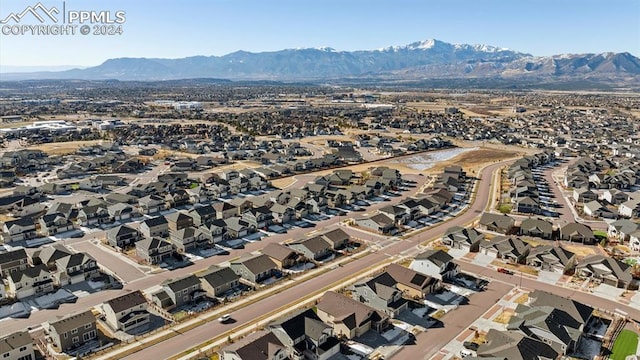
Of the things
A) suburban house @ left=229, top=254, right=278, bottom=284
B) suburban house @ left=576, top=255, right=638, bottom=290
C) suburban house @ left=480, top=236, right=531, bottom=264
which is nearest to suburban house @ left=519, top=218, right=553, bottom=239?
suburban house @ left=480, top=236, right=531, bottom=264

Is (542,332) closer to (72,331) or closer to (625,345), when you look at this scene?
(625,345)

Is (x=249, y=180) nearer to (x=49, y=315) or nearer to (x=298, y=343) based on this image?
(x=49, y=315)

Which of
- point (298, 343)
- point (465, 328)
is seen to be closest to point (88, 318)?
point (298, 343)

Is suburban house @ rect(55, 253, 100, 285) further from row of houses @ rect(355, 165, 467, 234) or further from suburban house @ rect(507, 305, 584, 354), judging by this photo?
suburban house @ rect(507, 305, 584, 354)

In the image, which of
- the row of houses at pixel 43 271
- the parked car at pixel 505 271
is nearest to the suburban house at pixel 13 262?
the row of houses at pixel 43 271

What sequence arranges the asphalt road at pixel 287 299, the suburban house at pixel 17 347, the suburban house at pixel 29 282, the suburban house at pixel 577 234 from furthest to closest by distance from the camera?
the suburban house at pixel 577 234
the suburban house at pixel 29 282
the asphalt road at pixel 287 299
the suburban house at pixel 17 347

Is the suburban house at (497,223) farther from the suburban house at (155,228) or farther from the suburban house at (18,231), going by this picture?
the suburban house at (18,231)
